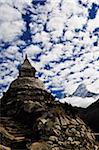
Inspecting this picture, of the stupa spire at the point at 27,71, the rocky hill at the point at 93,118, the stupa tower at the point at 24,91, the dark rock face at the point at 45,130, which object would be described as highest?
the stupa spire at the point at 27,71

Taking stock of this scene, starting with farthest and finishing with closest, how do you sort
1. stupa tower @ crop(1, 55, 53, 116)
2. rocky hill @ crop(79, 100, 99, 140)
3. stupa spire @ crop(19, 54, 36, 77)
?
stupa spire @ crop(19, 54, 36, 77)
rocky hill @ crop(79, 100, 99, 140)
stupa tower @ crop(1, 55, 53, 116)

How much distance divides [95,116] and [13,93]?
13.6 m

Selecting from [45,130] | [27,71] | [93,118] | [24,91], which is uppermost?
[27,71]

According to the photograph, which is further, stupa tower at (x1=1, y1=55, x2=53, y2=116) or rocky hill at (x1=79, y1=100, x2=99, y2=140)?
rocky hill at (x1=79, y1=100, x2=99, y2=140)

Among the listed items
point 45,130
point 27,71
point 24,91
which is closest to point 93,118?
point 24,91

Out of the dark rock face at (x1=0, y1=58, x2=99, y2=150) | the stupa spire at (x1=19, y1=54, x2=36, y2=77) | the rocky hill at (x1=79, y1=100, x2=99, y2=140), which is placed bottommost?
the dark rock face at (x1=0, y1=58, x2=99, y2=150)

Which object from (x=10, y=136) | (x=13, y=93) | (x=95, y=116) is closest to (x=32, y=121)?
(x=10, y=136)

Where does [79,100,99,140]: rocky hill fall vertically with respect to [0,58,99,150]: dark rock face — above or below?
above

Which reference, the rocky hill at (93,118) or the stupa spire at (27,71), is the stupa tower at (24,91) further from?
the rocky hill at (93,118)

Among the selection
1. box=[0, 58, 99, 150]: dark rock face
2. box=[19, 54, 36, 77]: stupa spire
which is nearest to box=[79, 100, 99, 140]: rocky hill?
box=[19, 54, 36, 77]: stupa spire

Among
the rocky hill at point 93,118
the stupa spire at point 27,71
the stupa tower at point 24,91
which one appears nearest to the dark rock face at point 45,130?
the stupa tower at point 24,91

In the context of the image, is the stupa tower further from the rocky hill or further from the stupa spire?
the rocky hill

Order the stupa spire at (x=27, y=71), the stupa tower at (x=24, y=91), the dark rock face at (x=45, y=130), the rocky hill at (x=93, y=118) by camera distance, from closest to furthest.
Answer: the dark rock face at (x=45, y=130), the stupa tower at (x=24, y=91), the rocky hill at (x=93, y=118), the stupa spire at (x=27, y=71)

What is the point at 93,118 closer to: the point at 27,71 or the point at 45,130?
the point at 27,71
